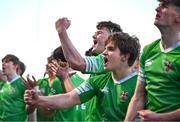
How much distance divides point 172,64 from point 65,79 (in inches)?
59.5

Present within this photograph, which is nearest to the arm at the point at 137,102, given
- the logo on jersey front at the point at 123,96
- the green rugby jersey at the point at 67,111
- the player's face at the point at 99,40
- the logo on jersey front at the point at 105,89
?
the logo on jersey front at the point at 123,96

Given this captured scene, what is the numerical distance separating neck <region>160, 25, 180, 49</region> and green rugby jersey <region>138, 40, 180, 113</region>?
1.4 inches

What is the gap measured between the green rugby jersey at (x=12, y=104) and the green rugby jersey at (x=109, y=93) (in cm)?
323

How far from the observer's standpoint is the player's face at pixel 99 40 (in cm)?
468

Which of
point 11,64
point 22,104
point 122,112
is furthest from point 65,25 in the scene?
point 11,64

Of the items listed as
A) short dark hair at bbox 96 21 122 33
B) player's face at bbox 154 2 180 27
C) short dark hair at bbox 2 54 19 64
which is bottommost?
short dark hair at bbox 2 54 19 64

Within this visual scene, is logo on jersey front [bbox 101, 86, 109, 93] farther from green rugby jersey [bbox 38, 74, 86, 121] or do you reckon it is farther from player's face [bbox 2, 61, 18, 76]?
player's face [bbox 2, 61, 18, 76]

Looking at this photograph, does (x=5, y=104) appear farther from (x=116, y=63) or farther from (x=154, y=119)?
(x=154, y=119)

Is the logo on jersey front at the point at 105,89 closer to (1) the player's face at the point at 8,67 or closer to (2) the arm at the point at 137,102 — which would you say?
(2) the arm at the point at 137,102

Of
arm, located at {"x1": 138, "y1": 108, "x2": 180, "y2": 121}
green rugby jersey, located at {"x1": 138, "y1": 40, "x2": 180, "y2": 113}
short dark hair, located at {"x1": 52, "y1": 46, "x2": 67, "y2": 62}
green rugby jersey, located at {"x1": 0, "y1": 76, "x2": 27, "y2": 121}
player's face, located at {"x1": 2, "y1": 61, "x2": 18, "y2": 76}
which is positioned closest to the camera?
arm, located at {"x1": 138, "y1": 108, "x2": 180, "y2": 121}

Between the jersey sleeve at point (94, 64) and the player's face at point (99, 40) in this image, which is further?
the player's face at point (99, 40)

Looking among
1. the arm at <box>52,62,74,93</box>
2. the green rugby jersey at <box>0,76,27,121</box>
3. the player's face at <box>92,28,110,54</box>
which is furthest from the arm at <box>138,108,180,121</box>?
the green rugby jersey at <box>0,76,27,121</box>

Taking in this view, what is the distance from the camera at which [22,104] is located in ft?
23.5

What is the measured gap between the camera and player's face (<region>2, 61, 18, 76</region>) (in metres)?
7.76
